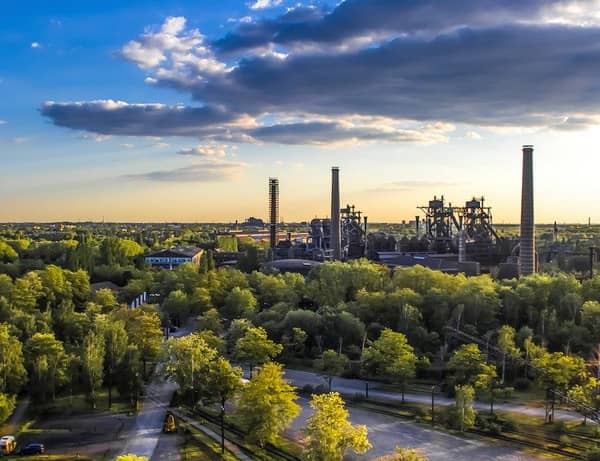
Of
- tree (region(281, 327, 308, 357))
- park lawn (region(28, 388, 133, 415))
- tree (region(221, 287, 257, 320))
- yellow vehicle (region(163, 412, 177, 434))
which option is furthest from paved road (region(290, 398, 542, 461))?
tree (region(221, 287, 257, 320))

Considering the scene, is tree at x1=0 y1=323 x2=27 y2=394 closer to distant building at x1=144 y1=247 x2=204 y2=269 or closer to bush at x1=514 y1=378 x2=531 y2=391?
bush at x1=514 y1=378 x2=531 y2=391

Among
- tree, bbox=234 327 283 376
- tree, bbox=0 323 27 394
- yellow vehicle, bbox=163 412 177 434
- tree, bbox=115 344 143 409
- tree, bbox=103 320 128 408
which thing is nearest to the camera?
yellow vehicle, bbox=163 412 177 434

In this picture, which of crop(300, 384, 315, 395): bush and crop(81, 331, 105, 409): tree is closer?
crop(81, 331, 105, 409): tree

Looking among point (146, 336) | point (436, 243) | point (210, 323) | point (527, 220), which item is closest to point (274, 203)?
Answer: point (436, 243)

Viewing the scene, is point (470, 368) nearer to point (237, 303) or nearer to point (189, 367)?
point (189, 367)

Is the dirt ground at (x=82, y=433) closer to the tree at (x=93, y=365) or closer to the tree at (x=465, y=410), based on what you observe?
the tree at (x=93, y=365)

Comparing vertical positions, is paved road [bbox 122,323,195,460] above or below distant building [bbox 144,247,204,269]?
below

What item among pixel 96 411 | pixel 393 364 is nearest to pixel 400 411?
pixel 393 364
